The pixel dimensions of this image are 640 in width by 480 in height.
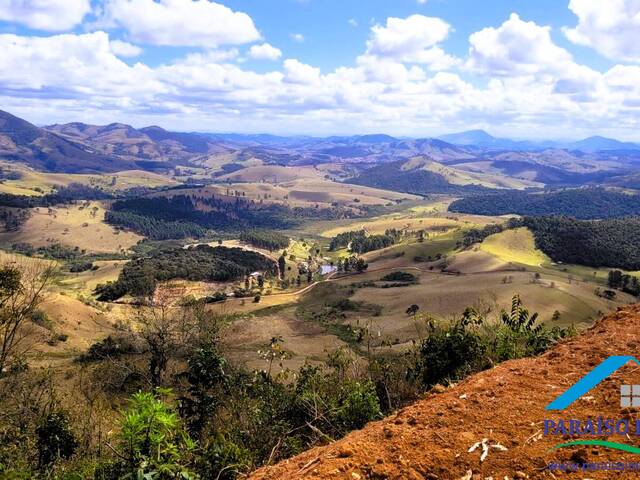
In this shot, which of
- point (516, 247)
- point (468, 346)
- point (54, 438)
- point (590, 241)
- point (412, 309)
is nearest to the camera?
point (468, 346)

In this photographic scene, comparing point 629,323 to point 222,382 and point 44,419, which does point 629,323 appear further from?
point 44,419

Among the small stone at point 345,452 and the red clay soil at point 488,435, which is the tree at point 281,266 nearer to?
the red clay soil at point 488,435

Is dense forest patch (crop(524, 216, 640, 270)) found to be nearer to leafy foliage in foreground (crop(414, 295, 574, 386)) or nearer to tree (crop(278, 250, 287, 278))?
tree (crop(278, 250, 287, 278))

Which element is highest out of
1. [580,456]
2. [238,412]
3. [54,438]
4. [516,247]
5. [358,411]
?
[580,456]

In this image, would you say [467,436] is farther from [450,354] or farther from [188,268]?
[188,268]

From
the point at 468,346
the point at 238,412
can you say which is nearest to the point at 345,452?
the point at 238,412

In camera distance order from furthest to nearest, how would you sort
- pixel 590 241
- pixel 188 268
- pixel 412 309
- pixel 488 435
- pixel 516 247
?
pixel 516 247, pixel 590 241, pixel 188 268, pixel 412 309, pixel 488 435

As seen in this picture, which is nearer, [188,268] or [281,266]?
[188,268]
